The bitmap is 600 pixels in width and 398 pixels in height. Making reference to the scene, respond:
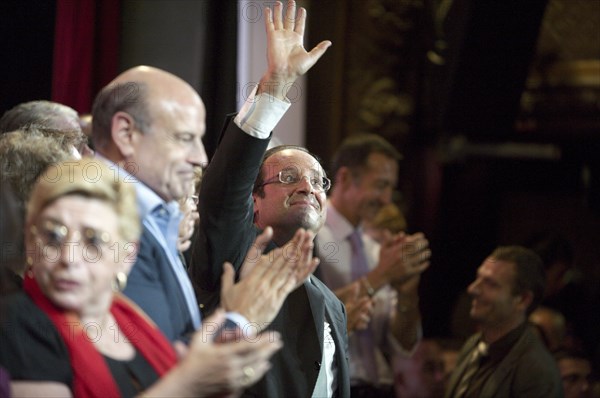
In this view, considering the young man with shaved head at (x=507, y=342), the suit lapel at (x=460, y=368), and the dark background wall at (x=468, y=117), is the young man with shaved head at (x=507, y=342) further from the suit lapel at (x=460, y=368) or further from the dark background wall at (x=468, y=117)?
the dark background wall at (x=468, y=117)

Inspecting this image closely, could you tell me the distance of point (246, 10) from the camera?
4.10 m

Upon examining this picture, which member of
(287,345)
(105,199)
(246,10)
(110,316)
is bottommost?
(287,345)

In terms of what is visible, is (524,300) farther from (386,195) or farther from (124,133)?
(124,133)

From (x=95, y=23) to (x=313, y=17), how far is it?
167 cm

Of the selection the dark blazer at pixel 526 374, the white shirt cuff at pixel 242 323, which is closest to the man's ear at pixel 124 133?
the white shirt cuff at pixel 242 323

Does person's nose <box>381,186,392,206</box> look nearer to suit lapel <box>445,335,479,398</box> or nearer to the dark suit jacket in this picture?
suit lapel <box>445,335,479,398</box>

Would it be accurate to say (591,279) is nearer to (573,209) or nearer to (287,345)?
(573,209)

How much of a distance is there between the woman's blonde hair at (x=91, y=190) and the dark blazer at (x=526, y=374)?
2167 mm

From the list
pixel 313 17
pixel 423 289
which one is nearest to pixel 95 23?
pixel 313 17

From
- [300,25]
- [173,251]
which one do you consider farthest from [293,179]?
[173,251]

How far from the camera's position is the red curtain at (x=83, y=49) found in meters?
3.82

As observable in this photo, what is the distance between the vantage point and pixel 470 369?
3836mm

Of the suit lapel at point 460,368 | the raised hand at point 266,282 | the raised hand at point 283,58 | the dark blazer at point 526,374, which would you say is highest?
the raised hand at point 283,58

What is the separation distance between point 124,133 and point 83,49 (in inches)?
77.9
